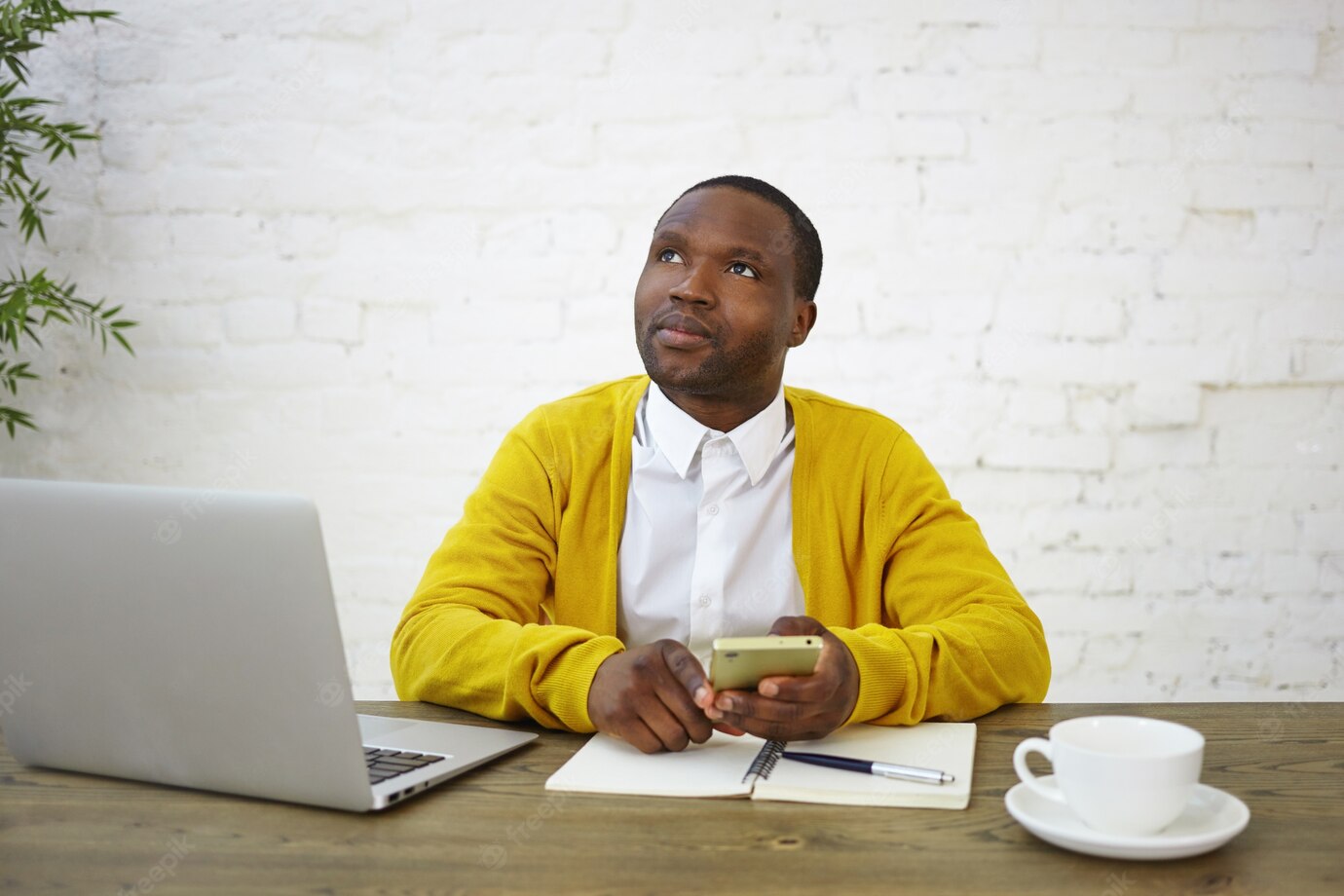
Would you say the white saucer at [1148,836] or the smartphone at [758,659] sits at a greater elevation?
the smartphone at [758,659]

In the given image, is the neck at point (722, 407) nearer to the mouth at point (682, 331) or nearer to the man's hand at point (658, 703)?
the mouth at point (682, 331)

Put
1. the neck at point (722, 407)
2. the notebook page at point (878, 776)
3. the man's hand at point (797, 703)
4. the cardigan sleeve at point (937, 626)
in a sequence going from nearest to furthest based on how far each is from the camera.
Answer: the notebook page at point (878, 776)
the man's hand at point (797, 703)
the cardigan sleeve at point (937, 626)
the neck at point (722, 407)

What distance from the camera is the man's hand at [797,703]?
1.08 m

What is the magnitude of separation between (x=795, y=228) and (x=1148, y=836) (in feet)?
3.24

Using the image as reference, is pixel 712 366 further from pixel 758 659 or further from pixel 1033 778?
pixel 1033 778

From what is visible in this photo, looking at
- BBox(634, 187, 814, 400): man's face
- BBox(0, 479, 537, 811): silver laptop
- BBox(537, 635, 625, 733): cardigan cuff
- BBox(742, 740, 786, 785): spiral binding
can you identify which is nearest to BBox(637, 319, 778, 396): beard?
BBox(634, 187, 814, 400): man's face

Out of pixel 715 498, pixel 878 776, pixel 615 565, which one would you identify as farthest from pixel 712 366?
pixel 878 776

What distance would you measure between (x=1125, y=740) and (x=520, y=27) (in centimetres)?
193

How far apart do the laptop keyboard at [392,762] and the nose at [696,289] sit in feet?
2.22

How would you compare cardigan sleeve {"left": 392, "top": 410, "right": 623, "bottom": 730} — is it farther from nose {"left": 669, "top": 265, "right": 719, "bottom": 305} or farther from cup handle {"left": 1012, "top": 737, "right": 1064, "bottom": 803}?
cup handle {"left": 1012, "top": 737, "right": 1064, "bottom": 803}

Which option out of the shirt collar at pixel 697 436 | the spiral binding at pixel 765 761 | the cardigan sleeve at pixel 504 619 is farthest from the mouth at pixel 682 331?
the spiral binding at pixel 765 761

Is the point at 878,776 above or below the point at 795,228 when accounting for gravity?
below

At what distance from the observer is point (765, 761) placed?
3.49 ft

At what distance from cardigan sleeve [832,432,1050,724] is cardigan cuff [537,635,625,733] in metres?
0.24
